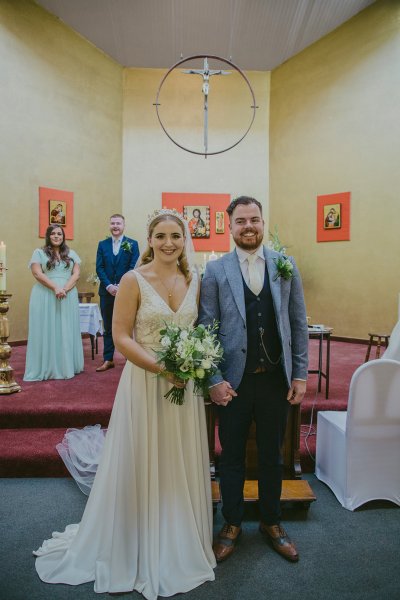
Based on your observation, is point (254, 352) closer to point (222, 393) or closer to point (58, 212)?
point (222, 393)

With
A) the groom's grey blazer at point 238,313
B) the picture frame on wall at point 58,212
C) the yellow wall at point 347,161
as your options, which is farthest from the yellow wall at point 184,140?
the groom's grey blazer at point 238,313

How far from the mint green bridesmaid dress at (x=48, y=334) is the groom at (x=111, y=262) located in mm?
450

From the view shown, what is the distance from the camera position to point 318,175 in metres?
8.54

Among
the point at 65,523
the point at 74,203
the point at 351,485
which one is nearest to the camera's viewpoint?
the point at 65,523

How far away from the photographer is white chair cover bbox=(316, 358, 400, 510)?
9.32 ft

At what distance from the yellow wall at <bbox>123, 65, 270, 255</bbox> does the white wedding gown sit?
7297 mm

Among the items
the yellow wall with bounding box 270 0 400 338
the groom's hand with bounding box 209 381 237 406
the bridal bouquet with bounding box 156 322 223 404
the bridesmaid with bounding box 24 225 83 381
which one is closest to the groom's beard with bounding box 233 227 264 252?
the bridal bouquet with bounding box 156 322 223 404

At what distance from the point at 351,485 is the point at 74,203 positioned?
705 centimetres

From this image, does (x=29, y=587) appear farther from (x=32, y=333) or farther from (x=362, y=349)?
(x=362, y=349)

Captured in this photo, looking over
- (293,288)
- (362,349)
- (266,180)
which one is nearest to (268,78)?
(266,180)

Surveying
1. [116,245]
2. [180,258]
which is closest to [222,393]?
[180,258]

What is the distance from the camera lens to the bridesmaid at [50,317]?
509 centimetres

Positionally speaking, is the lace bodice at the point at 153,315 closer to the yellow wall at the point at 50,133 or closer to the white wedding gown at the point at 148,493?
the white wedding gown at the point at 148,493

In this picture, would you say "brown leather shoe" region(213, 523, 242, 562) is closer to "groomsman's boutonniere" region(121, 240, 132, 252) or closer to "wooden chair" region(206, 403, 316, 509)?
"wooden chair" region(206, 403, 316, 509)
